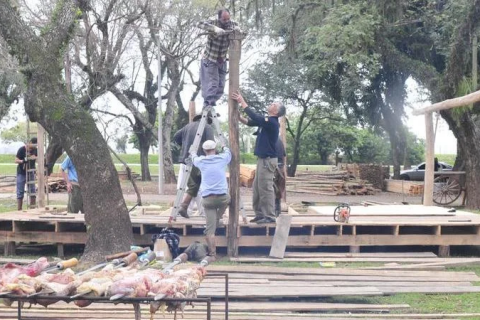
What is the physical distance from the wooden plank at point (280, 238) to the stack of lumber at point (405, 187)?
1281 cm

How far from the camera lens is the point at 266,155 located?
10.3 meters

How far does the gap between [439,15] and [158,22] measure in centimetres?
1073

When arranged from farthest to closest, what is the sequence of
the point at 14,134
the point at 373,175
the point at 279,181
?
the point at 14,134 → the point at 373,175 → the point at 279,181

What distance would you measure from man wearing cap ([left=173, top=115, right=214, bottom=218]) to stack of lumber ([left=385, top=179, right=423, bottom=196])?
43.0 ft

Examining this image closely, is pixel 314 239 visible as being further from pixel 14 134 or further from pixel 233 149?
pixel 14 134

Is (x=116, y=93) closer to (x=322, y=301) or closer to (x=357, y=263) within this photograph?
(x=357, y=263)

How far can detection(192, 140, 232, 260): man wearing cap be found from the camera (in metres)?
9.31

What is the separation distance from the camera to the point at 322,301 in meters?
7.79

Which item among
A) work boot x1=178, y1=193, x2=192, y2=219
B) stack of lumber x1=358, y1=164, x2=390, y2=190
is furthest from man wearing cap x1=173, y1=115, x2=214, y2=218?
stack of lumber x1=358, y1=164, x2=390, y2=190

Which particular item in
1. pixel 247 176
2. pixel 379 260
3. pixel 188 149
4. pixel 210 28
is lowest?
pixel 379 260

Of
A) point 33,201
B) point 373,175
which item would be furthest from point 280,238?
point 373,175

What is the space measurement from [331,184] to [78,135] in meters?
16.4

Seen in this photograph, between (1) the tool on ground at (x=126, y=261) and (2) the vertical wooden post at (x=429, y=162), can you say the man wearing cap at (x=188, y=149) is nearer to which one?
(1) the tool on ground at (x=126, y=261)

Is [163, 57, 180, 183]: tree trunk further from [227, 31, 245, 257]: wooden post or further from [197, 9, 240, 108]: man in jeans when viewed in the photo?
[197, 9, 240, 108]: man in jeans
